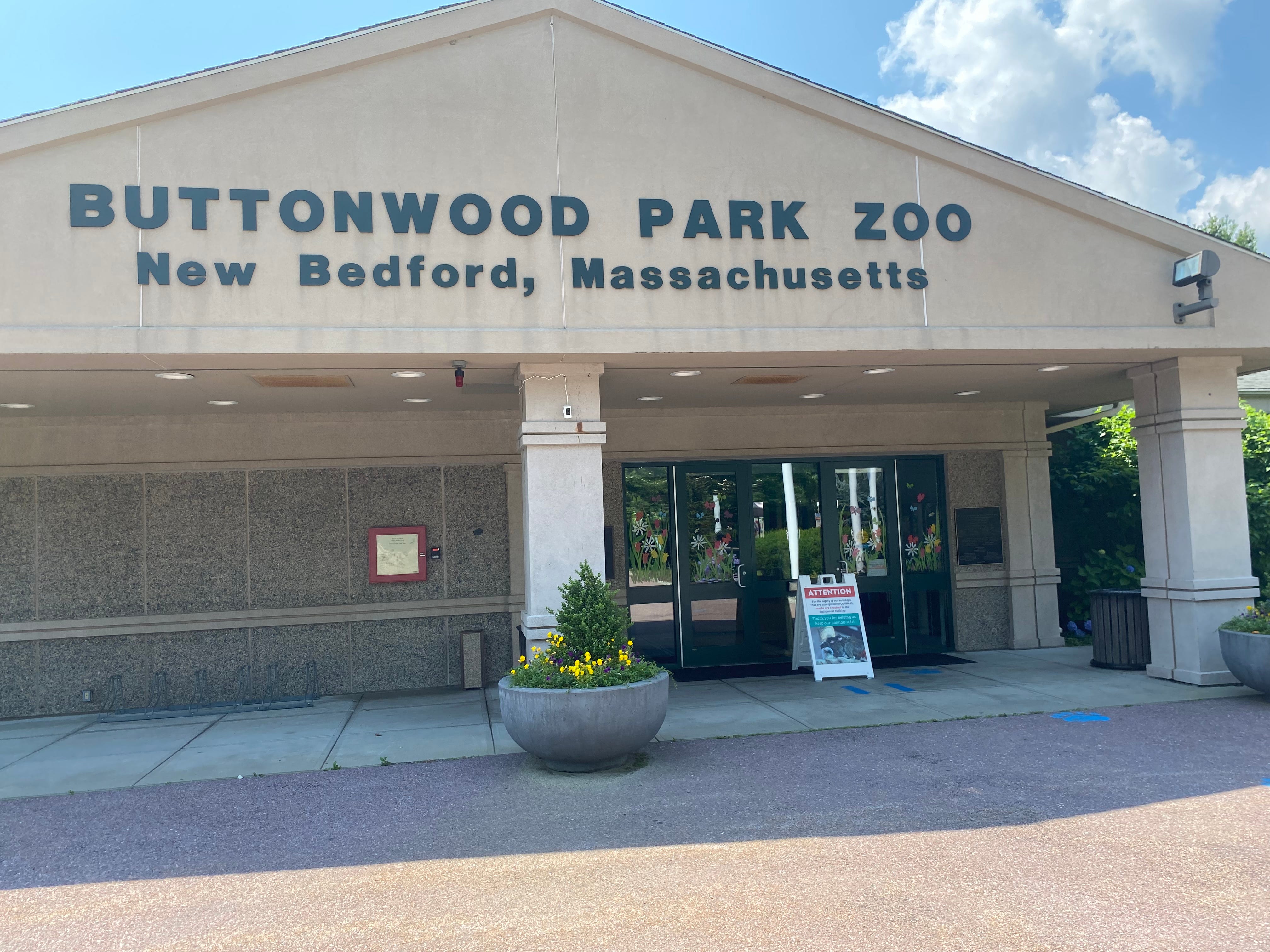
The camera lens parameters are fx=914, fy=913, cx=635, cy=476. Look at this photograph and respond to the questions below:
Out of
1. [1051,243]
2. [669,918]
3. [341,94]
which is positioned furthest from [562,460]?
[1051,243]

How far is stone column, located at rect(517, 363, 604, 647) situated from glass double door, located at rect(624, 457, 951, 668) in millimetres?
3393

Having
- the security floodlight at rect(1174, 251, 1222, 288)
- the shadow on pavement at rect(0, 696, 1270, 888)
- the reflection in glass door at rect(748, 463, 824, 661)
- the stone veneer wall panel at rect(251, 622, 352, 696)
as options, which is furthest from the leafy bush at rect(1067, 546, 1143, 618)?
the stone veneer wall panel at rect(251, 622, 352, 696)

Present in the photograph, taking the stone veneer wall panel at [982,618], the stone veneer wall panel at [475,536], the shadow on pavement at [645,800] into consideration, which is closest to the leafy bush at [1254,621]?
the shadow on pavement at [645,800]

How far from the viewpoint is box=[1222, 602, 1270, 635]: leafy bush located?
820cm

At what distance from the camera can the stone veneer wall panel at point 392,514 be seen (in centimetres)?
1043

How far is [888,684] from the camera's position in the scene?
977cm

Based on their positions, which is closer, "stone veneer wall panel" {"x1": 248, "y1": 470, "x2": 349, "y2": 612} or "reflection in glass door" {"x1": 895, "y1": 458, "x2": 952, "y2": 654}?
"stone veneer wall panel" {"x1": 248, "y1": 470, "x2": 349, "y2": 612}

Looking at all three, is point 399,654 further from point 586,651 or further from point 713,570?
point 586,651

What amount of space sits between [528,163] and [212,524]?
218 inches

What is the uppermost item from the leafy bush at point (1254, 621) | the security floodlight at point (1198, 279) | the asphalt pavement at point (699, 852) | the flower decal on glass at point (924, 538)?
the security floodlight at point (1198, 279)

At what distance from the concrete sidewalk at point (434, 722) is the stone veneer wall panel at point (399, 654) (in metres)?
0.22

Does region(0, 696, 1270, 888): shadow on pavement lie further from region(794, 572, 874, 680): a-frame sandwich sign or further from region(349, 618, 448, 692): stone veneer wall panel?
region(349, 618, 448, 692): stone veneer wall panel

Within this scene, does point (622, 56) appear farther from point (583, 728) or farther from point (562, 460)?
point (583, 728)

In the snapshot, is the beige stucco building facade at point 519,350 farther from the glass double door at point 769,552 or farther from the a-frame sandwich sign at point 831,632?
the a-frame sandwich sign at point 831,632
